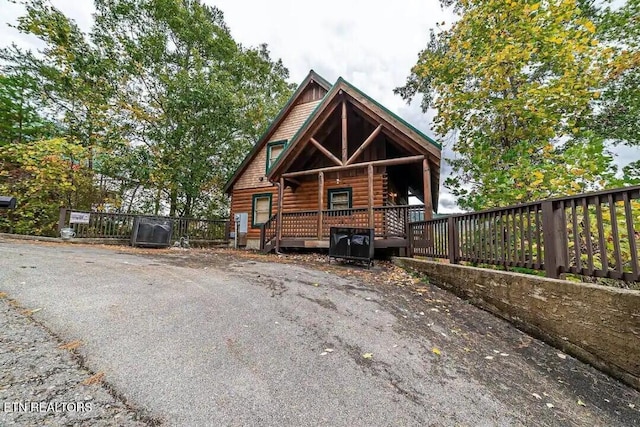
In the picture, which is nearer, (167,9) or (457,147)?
(457,147)

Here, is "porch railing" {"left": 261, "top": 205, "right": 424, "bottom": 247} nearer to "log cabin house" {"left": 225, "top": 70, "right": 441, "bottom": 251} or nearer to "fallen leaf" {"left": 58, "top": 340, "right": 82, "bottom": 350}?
"log cabin house" {"left": 225, "top": 70, "right": 441, "bottom": 251}

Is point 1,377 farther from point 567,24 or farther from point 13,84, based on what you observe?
point 13,84

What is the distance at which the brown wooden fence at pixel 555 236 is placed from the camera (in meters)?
2.58

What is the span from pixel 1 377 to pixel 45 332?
0.74m

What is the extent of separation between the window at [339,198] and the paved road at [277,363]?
7.55 m

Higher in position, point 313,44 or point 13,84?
point 313,44

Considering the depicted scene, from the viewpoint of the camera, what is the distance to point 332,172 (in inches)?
440

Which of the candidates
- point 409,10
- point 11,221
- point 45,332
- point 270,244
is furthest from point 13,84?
point 409,10

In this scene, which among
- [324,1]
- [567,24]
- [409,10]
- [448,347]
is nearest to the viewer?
[448,347]

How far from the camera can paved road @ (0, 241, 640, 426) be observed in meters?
1.83

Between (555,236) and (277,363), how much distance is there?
11.5 feet

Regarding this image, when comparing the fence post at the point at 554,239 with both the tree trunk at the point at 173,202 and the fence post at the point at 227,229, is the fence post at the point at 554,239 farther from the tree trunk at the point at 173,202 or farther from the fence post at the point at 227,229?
the tree trunk at the point at 173,202

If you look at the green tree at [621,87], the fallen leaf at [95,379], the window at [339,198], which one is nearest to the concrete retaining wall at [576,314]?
the fallen leaf at [95,379]

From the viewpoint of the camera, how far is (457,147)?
8.70 meters
